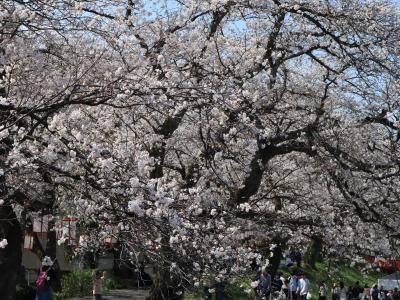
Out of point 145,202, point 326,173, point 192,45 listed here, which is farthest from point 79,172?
point 326,173

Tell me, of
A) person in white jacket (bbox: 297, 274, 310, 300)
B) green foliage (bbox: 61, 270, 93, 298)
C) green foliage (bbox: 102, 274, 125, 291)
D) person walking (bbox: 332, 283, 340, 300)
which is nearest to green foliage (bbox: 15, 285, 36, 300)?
green foliage (bbox: 61, 270, 93, 298)

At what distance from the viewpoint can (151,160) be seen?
6172mm

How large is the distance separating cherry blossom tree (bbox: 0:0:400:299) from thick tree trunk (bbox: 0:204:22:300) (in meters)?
1.39

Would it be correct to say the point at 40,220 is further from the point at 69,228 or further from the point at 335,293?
the point at 335,293

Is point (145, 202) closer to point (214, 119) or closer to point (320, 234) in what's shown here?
point (214, 119)

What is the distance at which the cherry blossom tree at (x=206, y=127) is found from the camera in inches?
238

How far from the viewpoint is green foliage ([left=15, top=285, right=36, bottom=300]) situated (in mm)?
16583

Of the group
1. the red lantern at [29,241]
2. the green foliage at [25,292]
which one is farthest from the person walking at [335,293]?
the green foliage at [25,292]

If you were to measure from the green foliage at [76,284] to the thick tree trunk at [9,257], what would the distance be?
33.8 ft

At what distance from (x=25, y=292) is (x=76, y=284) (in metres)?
3.59

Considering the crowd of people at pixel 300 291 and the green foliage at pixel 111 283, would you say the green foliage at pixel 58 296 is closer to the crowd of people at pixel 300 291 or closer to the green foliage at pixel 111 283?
the green foliage at pixel 111 283

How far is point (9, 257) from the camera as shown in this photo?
9.20 meters

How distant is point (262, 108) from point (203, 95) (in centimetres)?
417

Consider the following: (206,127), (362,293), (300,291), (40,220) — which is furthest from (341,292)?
(40,220)
